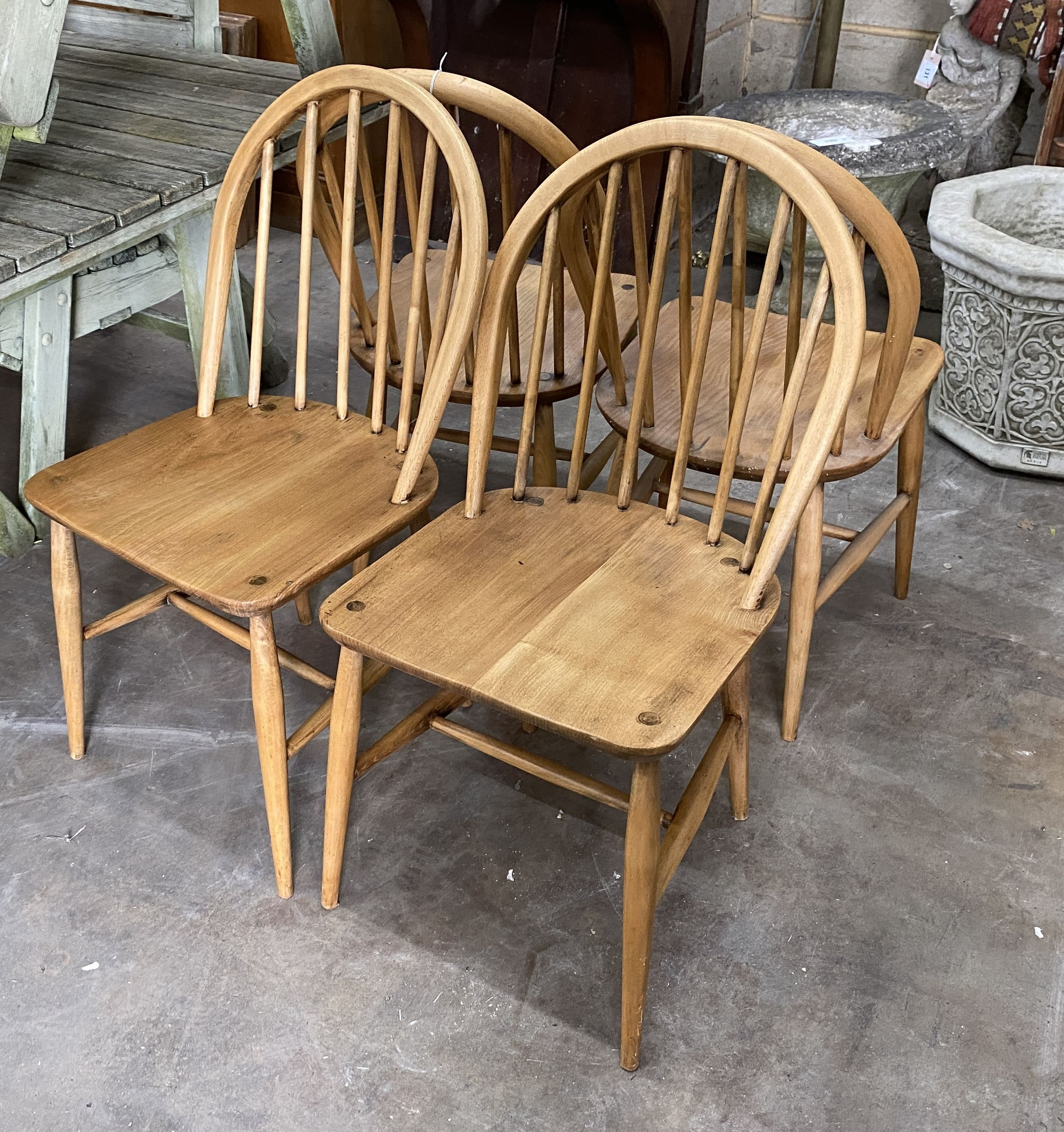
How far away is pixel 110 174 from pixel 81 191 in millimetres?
80

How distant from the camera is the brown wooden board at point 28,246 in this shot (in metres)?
1.69

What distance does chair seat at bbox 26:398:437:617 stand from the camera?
52.9 inches

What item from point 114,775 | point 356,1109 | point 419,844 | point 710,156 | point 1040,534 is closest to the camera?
point 356,1109

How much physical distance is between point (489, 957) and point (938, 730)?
0.82 meters

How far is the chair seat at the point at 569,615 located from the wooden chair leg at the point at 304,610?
65 centimetres

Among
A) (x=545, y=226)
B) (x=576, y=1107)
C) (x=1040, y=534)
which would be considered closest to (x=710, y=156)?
(x=1040, y=534)

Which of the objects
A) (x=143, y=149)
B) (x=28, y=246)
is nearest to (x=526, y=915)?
(x=28, y=246)

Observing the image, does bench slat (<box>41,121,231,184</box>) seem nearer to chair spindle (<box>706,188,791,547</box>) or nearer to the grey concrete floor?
the grey concrete floor

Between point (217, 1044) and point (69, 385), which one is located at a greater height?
point (69, 385)

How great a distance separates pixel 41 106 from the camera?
1694 mm

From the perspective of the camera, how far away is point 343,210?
1.51 metres

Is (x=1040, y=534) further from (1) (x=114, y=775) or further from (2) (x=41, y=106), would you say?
(2) (x=41, y=106)

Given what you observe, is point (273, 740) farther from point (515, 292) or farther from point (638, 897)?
point (515, 292)

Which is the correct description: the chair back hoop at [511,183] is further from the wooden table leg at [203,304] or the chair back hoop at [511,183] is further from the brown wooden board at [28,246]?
the wooden table leg at [203,304]
